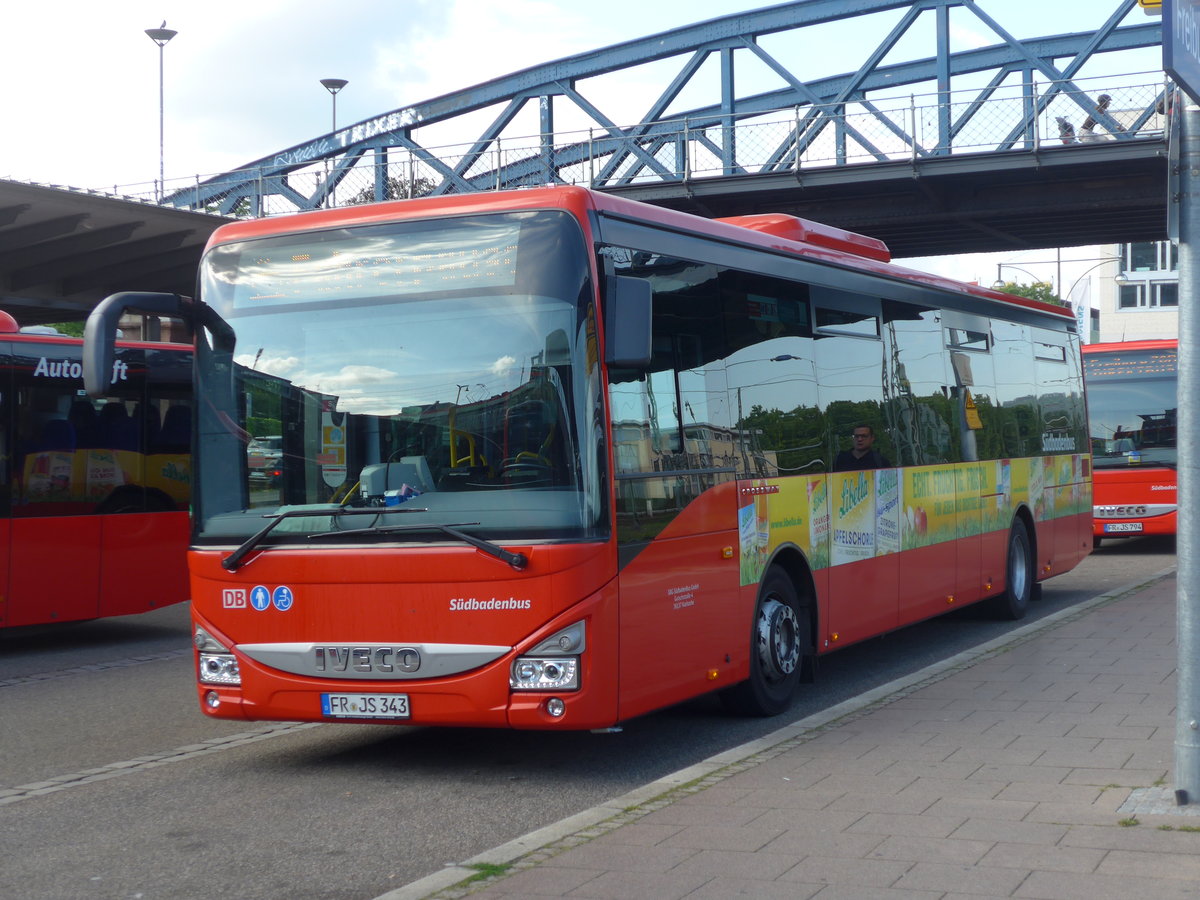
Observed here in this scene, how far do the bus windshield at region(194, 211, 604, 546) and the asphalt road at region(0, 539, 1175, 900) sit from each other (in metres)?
1.25

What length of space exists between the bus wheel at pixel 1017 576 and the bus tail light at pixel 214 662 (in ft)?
27.6

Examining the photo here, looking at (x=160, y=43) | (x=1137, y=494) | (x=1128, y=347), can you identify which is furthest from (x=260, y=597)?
(x=160, y=43)

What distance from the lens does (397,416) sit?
7.02m

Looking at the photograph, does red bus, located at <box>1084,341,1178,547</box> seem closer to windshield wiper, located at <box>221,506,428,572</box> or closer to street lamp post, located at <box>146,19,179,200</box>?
windshield wiper, located at <box>221,506,428,572</box>

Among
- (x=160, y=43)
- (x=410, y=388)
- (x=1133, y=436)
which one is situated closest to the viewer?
(x=410, y=388)

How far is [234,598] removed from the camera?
7328mm

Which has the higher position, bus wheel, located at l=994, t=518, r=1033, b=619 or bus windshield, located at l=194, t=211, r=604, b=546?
bus windshield, located at l=194, t=211, r=604, b=546

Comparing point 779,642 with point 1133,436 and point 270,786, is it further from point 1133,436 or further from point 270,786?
point 1133,436

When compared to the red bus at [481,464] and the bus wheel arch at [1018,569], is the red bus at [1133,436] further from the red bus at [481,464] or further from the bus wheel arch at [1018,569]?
the red bus at [481,464]

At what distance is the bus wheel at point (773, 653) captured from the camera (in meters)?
8.59

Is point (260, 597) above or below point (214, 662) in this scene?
above

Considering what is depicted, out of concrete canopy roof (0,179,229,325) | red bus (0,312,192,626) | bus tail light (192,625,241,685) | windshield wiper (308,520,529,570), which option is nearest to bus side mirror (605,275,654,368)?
windshield wiper (308,520,529,570)

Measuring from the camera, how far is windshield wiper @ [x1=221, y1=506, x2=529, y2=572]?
22.2ft

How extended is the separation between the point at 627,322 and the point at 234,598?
7.93 feet
